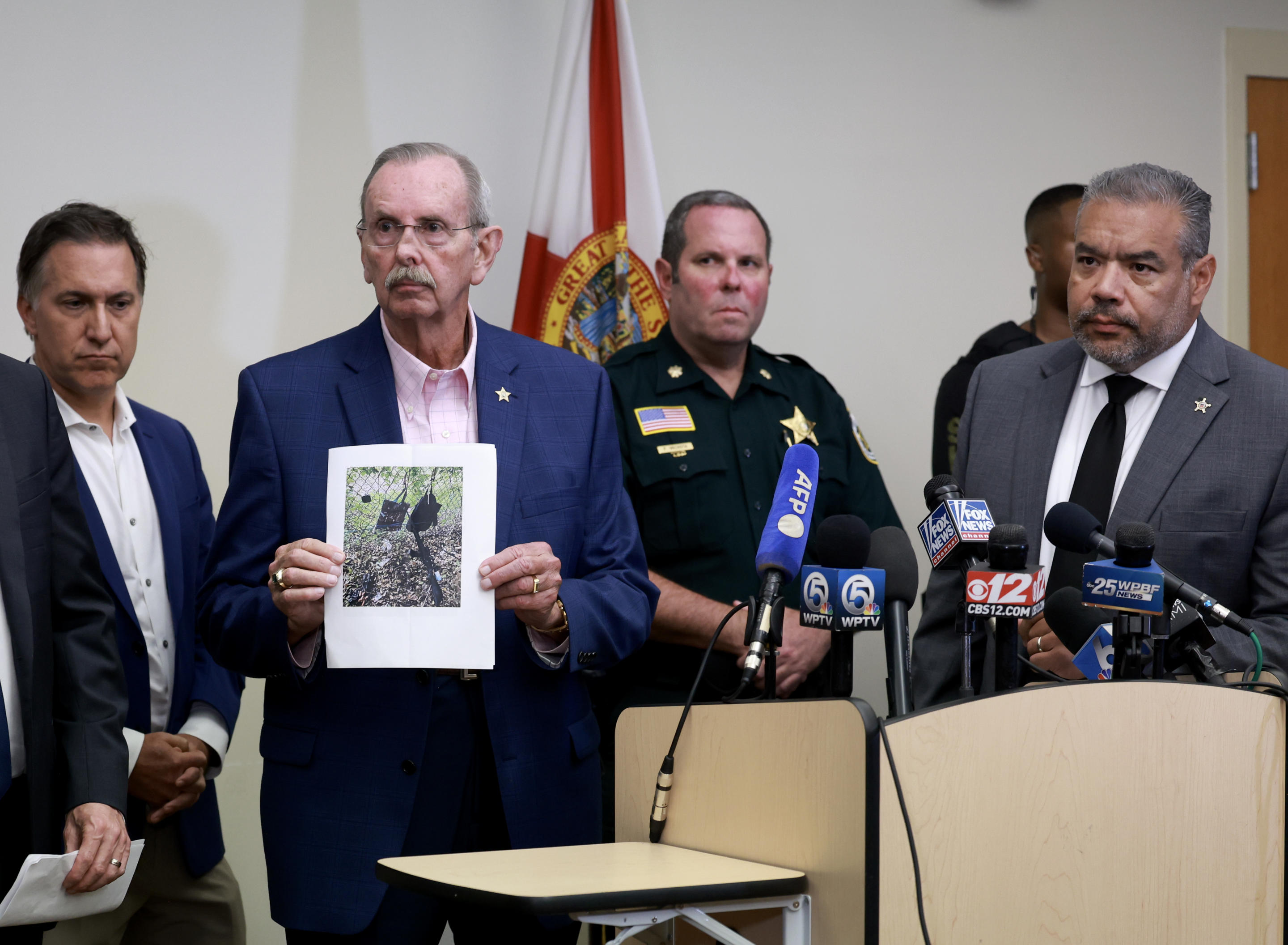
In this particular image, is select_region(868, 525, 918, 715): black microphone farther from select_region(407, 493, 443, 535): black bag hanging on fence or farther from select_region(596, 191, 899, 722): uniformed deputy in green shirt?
select_region(596, 191, 899, 722): uniformed deputy in green shirt

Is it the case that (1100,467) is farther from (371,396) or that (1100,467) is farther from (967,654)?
(371,396)

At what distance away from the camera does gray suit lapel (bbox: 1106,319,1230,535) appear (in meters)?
2.32

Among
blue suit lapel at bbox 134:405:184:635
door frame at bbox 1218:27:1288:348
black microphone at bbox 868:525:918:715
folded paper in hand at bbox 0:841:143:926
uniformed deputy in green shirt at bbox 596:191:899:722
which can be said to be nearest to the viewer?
black microphone at bbox 868:525:918:715

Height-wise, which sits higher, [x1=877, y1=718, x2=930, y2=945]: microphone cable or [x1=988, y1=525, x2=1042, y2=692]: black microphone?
[x1=988, y1=525, x2=1042, y2=692]: black microphone

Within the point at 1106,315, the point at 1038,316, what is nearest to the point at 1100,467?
the point at 1106,315

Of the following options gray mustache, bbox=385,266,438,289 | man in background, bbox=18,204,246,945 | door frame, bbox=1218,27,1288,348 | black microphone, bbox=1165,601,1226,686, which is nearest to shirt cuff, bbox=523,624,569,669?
gray mustache, bbox=385,266,438,289

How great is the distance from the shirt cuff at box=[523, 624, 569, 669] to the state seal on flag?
5.29 ft

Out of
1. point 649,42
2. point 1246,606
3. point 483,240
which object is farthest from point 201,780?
point 649,42

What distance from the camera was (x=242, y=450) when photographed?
7.28ft

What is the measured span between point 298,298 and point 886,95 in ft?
6.99

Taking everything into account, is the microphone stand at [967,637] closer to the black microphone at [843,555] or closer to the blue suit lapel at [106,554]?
the black microphone at [843,555]

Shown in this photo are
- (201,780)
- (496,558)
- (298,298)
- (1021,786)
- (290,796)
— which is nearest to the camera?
(1021,786)

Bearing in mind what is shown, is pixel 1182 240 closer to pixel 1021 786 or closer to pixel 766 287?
pixel 766 287

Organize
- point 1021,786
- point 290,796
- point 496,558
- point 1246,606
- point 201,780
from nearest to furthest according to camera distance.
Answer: point 1021,786 < point 496,558 < point 290,796 < point 1246,606 < point 201,780
